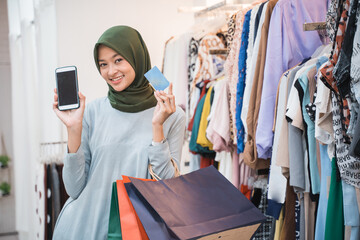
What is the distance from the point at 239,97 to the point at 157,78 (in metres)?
0.99

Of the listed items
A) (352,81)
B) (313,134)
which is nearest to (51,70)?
(313,134)

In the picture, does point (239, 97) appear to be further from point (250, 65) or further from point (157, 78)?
point (157, 78)

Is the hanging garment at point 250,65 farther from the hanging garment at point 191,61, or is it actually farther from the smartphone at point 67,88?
the smartphone at point 67,88

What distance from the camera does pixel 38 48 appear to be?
7.80ft

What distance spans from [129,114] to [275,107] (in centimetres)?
74

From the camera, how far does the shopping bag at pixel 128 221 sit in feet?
2.81

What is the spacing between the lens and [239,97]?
2.02 m

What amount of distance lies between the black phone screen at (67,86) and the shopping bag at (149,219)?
410 millimetres

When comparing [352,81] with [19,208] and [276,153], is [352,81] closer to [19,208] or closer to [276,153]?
[276,153]

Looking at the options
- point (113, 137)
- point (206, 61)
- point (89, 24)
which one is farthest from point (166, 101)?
point (89, 24)

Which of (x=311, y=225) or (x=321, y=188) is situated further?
(x=311, y=225)

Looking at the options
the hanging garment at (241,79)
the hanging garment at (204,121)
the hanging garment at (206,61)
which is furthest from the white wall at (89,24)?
the hanging garment at (241,79)

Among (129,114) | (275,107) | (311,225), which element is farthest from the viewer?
(275,107)

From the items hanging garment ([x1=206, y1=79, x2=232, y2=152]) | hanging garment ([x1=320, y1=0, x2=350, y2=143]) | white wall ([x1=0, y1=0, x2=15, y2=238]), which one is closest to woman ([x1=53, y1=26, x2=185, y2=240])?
hanging garment ([x1=320, y1=0, x2=350, y2=143])
